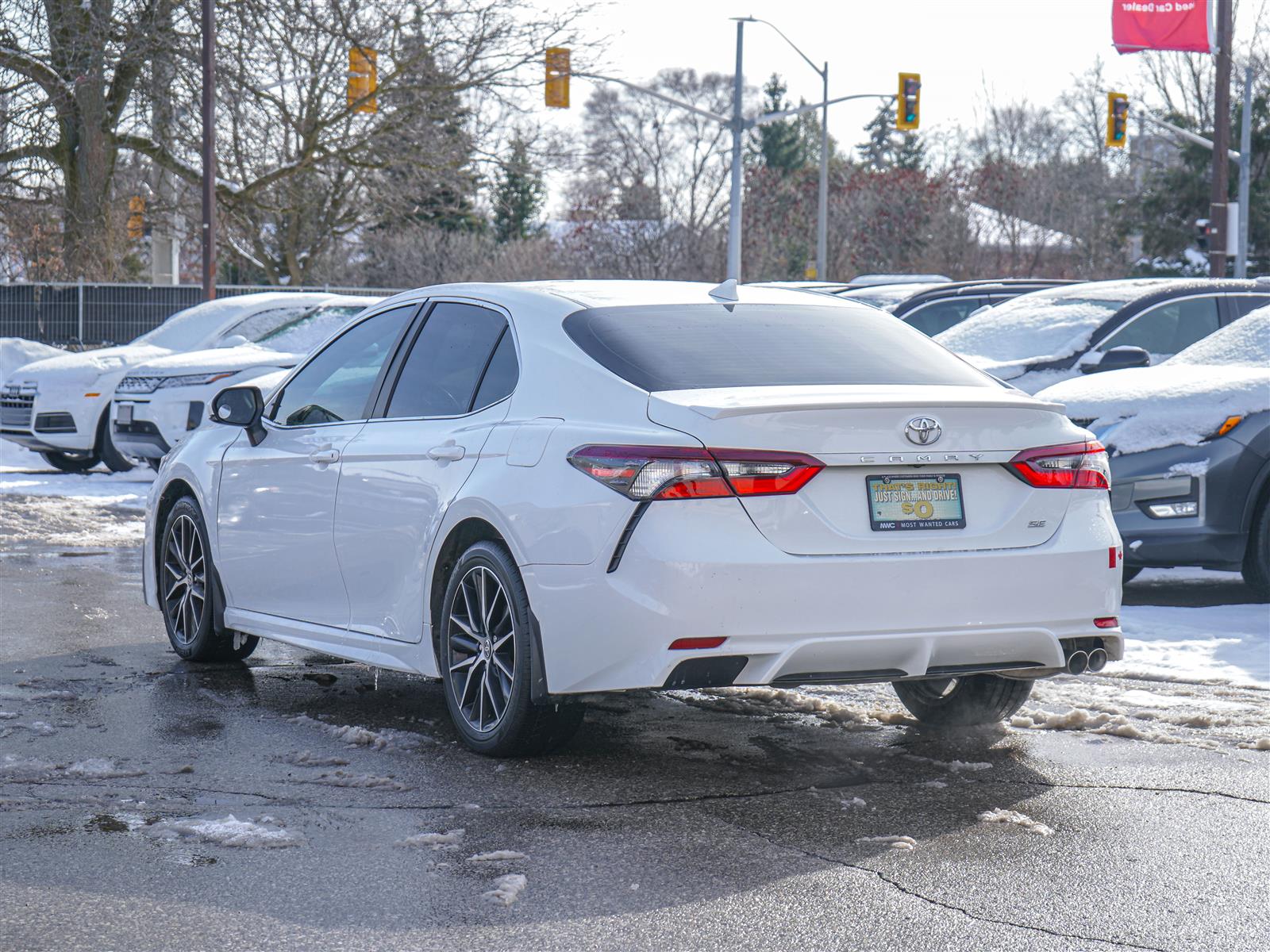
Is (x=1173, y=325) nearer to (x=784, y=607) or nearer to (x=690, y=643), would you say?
(x=784, y=607)

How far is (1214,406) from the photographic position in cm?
931

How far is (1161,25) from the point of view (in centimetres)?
2897

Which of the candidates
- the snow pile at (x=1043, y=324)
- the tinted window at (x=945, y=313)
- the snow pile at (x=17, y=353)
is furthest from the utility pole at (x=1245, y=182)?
the snow pile at (x=1043, y=324)

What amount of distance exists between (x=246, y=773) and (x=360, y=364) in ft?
6.38

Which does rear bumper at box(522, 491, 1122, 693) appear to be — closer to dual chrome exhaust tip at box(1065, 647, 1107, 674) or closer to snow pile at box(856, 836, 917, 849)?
dual chrome exhaust tip at box(1065, 647, 1107, 674)

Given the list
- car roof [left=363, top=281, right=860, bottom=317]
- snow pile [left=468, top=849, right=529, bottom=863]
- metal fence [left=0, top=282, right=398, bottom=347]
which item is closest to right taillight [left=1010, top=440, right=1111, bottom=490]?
car roof [left=363, top=281, right=860, bottom=317]

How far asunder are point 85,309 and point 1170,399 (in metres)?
22.1

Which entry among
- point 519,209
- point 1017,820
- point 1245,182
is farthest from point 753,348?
point 519,209

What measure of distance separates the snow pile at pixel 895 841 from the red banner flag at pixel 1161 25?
26.3 m

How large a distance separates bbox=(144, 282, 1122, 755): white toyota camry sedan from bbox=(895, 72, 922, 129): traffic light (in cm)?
2535

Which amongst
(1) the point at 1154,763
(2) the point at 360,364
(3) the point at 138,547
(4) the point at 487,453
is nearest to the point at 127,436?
(3) the point at 138,547

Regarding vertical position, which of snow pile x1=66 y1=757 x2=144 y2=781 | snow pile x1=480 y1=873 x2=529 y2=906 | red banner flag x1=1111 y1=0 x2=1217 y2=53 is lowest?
snow pile x1=66 y1=757 x2=144 y2=781

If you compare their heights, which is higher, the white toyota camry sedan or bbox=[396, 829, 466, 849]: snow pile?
the white toyota camry sedan

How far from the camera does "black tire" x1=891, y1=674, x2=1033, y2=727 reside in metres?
Result: 6.03
